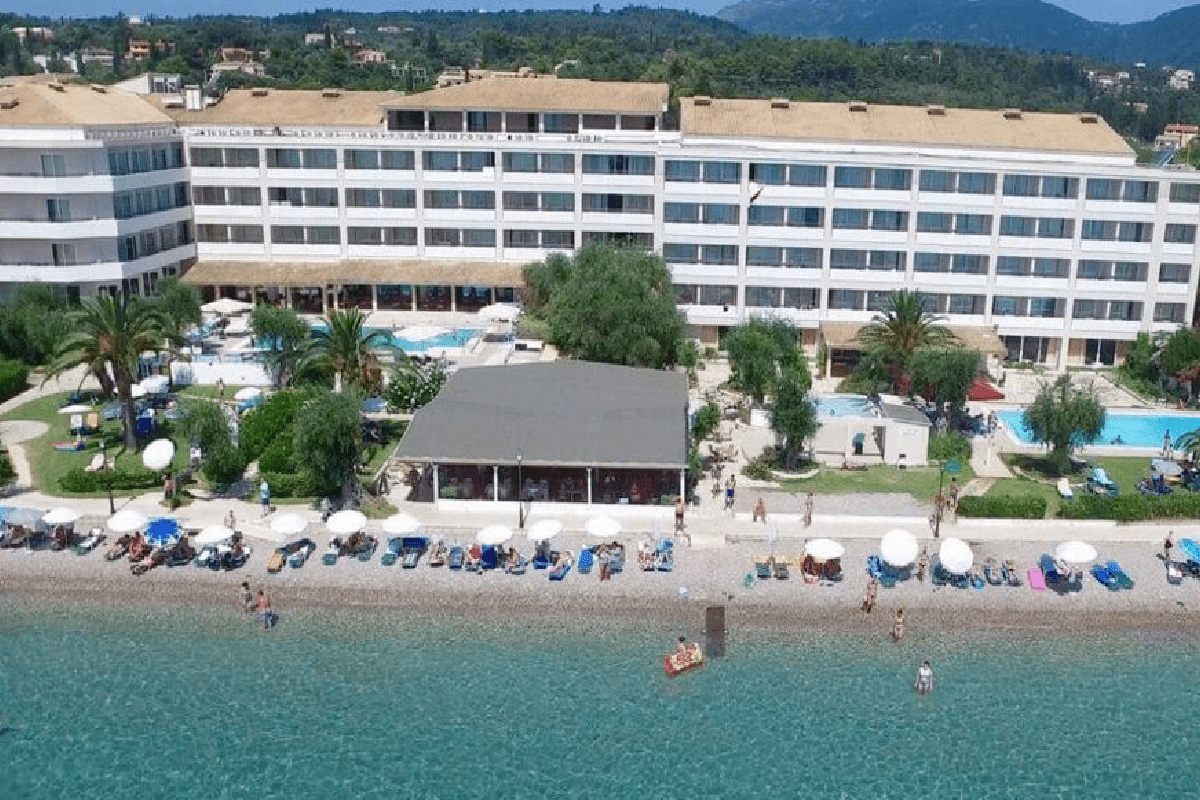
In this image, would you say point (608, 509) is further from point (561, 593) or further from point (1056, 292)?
point (1056, 292)

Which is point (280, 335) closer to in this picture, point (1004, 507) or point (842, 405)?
point (842, 405)

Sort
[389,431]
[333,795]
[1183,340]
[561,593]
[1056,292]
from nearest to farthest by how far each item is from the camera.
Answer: [333,795] → [561,593] → [389,431] → [1183,340] → [1056,292]

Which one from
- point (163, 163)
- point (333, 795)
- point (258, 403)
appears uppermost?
point (163, 163)

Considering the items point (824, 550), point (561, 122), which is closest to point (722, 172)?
point (561, 122)

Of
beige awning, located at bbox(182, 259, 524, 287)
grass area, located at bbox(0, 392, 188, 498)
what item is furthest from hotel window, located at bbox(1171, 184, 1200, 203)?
grass area, located at bbox(0, 392, 188, 498)

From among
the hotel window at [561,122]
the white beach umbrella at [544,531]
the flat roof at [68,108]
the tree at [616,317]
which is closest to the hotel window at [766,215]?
the tree at [616,317]

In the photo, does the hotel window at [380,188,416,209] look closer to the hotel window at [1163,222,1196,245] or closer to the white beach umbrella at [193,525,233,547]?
the white beach umbrella at [193,525,233,547]

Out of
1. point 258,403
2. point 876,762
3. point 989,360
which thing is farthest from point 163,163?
point 876,762
